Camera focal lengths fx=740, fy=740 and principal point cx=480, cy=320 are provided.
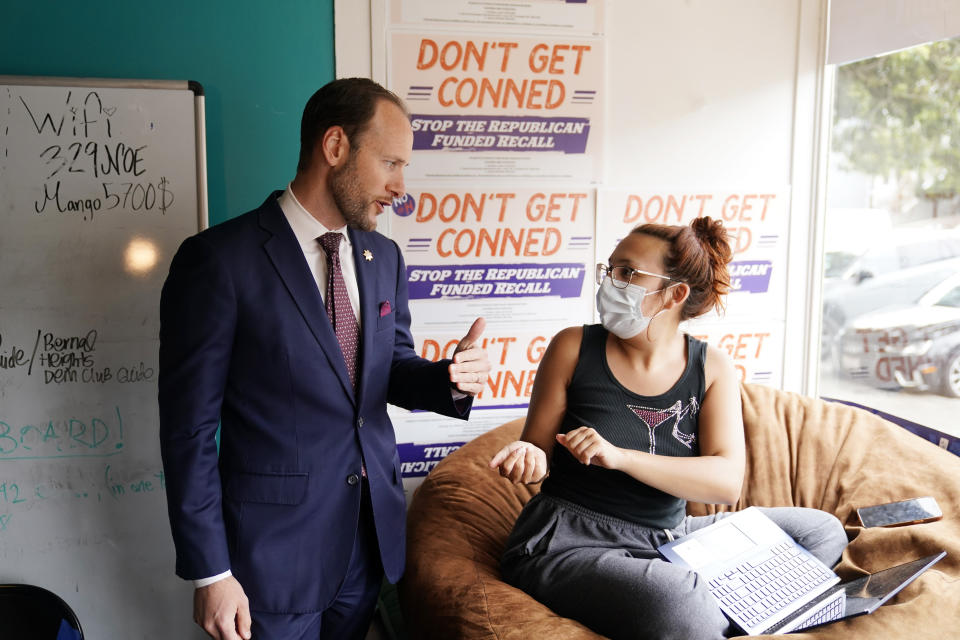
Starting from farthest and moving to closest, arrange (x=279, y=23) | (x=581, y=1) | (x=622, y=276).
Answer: (x=581, y=1)
(x=279, y=23)
(x=622, y=276)

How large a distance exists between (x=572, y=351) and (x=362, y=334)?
23.4 inches

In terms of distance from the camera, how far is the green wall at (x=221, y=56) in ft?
7.69

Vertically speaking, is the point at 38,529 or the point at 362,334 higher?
Answer: the point at 362,334

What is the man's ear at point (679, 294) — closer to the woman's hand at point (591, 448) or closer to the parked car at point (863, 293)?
the woman's hand at point (591, 448)

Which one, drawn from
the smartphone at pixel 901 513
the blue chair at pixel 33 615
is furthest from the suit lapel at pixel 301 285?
the smartphone at pixel 901 513

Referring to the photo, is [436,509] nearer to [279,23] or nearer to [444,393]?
[444,393]

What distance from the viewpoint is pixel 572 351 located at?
2.03m

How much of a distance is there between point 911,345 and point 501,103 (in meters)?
2.10

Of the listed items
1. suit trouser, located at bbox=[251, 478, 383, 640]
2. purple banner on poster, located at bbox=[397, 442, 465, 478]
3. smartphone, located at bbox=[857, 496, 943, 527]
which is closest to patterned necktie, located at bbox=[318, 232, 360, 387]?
suit trouser, located at bbox=[251, 478, 383, 640]

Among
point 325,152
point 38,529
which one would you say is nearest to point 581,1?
point 325,152

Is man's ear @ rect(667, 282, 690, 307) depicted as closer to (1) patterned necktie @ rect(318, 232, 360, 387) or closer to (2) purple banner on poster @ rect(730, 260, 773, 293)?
(1) patterned necktie @ rect(318, 232, 360, 387)

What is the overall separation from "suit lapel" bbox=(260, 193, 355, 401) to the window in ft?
7.81

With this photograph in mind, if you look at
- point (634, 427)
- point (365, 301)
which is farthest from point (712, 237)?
point (365, 301)

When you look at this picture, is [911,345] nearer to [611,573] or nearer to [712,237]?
[712,237]
